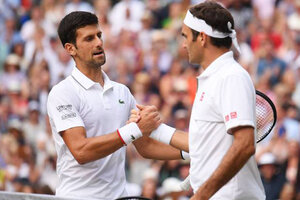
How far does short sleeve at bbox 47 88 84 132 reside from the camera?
209 inches

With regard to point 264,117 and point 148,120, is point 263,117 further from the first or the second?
point 148,120

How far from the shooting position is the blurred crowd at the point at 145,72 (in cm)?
996

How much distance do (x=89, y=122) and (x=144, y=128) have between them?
0.36m

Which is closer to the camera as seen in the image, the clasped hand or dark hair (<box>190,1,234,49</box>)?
dark hair (<box>190,1,234,49</box>)

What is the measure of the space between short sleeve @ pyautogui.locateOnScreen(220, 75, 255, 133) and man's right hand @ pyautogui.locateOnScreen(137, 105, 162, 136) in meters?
0.97

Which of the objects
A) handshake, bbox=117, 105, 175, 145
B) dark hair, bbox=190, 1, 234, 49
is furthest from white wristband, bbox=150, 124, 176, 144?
dark hair, bbox=190, 1, 234, 49

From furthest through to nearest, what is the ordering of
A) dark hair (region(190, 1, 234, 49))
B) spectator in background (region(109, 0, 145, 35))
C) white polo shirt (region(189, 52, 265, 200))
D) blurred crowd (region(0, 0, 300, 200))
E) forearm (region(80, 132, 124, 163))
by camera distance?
spectator in background (region(109, 0, 145, 35)), blurred crowd (region(0, 0, 300, 200)), forearm (region(80, 132, 124, 163)), dark hair (region(190, 1, 234, 49)), white polo shirt (region(189, 52, 265, 200))

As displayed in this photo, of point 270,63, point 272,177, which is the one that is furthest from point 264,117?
point 270,63

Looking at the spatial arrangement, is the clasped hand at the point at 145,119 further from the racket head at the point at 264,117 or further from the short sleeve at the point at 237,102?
the short sleeve at the point at 237,102

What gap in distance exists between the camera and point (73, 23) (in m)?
5.55

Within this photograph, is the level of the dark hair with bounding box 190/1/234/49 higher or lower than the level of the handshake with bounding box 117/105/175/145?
higher

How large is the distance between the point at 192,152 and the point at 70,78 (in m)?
1.25

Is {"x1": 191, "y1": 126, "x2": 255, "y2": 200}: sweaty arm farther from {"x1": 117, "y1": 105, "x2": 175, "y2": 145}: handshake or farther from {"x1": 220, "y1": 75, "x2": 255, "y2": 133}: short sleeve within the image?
{"x1": 117, "y1": 105, "x2": 175, "y2": 145}: handshake

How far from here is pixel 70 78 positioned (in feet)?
18.3
